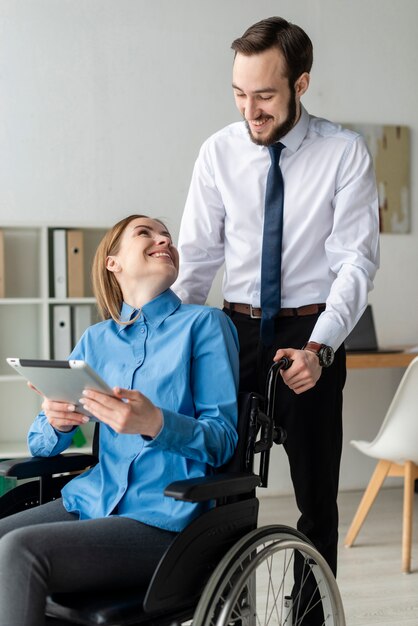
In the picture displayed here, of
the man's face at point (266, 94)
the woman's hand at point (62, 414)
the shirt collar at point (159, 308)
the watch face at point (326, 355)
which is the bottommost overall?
the woman's hand at point (62, 414)

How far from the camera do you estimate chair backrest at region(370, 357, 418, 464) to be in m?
3.34

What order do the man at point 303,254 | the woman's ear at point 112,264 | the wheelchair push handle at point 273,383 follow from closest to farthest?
the wheelchair push handle at point 273,383 → the woman's ear at point 112,264 → the man at point 303,254

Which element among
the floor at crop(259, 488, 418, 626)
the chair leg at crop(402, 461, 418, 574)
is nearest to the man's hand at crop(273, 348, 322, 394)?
the floor at crop(259, 488, 418, 626)

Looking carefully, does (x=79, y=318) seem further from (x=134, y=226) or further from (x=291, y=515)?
(x=134, y=226)

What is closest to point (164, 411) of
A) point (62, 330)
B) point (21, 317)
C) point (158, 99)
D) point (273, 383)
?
point (273, 383)

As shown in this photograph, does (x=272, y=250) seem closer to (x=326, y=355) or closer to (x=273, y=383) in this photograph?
(x=326, y=355)

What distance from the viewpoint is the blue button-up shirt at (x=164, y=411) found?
1.77m

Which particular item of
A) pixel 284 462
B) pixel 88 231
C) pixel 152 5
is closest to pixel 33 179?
pixel 88 231

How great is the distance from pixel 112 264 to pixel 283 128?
1.81 ft

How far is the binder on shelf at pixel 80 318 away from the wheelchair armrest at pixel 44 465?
2.14 m

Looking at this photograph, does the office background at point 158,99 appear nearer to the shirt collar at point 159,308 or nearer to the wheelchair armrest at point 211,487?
the shirt collar at point 159,308

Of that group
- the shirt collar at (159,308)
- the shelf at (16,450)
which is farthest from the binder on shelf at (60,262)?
Answer: the shirt collar at (159,308)

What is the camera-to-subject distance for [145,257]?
6.47 ft

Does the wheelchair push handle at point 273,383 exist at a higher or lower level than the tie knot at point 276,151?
lower
